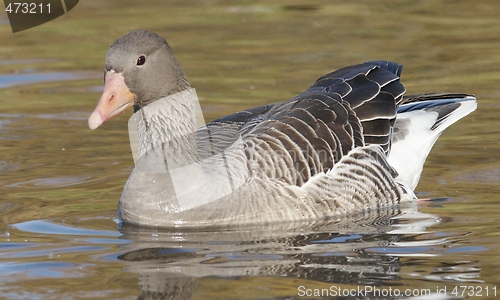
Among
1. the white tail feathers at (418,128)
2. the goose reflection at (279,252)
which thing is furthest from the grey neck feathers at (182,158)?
the white tail feathers at (418,128)

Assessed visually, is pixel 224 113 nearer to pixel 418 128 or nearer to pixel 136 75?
pixel 418 128

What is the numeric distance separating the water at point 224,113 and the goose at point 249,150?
229 millimetres

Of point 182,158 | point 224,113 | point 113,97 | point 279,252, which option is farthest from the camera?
point 224,113

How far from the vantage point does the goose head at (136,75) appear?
855 cm

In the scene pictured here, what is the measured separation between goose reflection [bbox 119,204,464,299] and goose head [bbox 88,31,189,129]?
1281 mm

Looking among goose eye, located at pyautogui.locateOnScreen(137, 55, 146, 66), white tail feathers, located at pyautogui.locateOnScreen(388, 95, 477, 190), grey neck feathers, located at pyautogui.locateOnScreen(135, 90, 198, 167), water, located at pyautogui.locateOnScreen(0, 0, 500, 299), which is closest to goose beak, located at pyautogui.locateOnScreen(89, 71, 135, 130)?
goose eye, located at pyautogui.locateOnScreen(137, 55, 146, 66)

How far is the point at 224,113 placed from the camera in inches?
550

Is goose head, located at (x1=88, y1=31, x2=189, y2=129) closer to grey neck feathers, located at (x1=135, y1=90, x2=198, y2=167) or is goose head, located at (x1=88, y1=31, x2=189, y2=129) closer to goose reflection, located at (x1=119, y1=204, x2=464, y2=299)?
grey neck feathers, located at (x1=135, y1=90, x2=198, y2=167)

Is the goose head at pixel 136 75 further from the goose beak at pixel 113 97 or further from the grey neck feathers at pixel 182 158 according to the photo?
the grey neck feathers at pixel 182 158

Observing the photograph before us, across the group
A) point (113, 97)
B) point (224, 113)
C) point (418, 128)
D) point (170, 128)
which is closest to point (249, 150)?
point (170, 128)

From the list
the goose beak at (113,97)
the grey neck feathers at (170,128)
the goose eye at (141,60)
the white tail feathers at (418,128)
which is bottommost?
the white tail feathers at (418,128)

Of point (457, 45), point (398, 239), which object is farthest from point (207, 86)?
point (398, 239)

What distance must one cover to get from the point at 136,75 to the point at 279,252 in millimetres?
2221

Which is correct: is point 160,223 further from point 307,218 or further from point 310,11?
point 310,11
